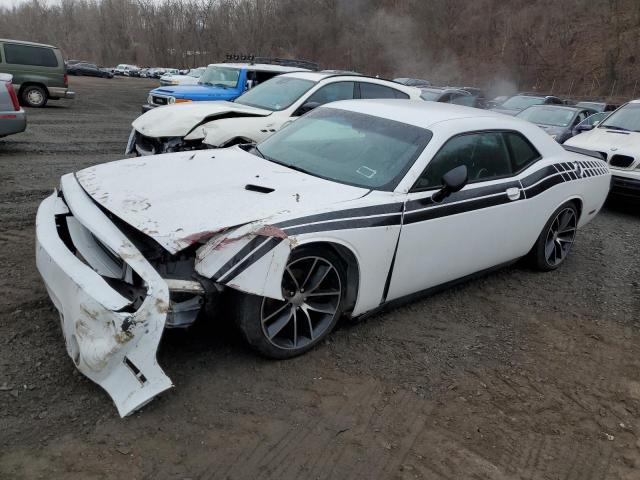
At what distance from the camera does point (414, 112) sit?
4.25 meters

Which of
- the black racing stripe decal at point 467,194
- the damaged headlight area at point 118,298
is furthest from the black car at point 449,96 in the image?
the damaged headlight area at point 118,298

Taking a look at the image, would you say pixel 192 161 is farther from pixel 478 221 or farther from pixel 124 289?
pixel 478 221

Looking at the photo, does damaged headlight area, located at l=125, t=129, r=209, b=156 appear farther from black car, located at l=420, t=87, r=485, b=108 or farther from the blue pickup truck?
A: black car, located at l=420, t=87, r=485, b=108

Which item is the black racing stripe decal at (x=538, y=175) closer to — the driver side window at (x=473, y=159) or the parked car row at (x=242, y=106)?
the driver side window at (x=473, y=159)

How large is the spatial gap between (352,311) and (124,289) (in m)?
1.44

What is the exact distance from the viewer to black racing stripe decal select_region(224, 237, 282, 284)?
9.20 ft

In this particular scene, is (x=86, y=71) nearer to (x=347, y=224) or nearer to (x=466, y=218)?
(x=466, y=218)

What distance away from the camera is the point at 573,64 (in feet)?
124

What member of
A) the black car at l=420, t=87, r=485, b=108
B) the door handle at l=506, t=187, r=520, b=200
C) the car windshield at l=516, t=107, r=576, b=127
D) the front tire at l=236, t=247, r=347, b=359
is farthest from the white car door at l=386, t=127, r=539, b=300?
the black car at l=420, t=87, r=485, b=108

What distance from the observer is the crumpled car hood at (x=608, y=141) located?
7.69m

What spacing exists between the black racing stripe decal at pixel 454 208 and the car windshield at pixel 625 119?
18.2 ft

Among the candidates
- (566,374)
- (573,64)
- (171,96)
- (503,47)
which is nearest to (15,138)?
(171,96)

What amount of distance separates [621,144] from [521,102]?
7825 mm

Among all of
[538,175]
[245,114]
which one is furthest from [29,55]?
[538,175]
